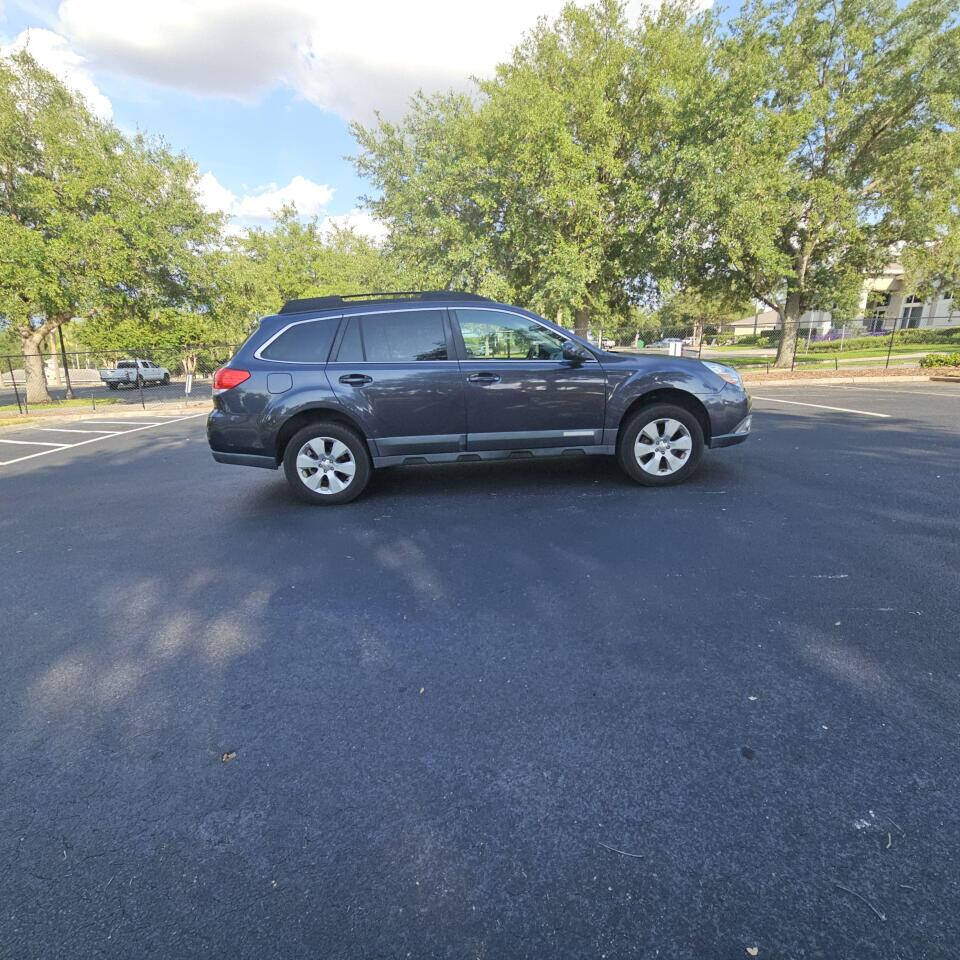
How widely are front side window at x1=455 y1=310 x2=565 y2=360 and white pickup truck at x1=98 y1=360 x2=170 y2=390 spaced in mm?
32448

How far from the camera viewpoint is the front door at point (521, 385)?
5.25 metres

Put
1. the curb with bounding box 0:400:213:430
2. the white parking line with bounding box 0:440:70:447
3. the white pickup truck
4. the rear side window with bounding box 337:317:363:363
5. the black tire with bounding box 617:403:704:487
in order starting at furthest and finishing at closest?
the white pickup truck
the curb with bounding box 0:400:213:430
the white parking line with bounding box 0:440:70:447
the black tire with bounding box 617:403:704:487
the rear side window with bounding box 337:317:363:363

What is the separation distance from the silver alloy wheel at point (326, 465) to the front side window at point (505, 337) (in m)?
1.63

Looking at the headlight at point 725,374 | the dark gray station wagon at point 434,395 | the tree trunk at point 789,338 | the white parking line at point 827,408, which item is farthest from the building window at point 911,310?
the dark gray station wagon at point 434,395

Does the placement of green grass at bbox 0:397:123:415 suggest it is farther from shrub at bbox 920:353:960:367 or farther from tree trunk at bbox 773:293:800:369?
shrub at bbox 920:353:960:367

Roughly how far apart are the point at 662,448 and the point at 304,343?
12.6 ft

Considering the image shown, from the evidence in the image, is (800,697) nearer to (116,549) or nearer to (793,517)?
(793,517)

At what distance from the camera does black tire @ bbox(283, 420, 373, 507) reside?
17.3 ft

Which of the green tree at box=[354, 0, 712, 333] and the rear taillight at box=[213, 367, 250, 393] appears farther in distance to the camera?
the green tree at box=[354, 0, 712, 333]

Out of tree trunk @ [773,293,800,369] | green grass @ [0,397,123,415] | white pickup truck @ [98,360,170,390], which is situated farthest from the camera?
white pickup truck @ [98,360,170,390]

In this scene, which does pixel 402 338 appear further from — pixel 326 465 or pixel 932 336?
pixel 932 336

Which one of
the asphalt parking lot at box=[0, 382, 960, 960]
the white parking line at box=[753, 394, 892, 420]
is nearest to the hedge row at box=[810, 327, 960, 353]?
the white parking line at box=[753, 394, 892, 420]

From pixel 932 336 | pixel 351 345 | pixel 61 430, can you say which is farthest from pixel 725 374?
pixel 932 336

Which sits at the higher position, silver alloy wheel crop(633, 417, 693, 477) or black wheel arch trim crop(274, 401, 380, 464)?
black wheel arch trim crop(274, 401, 380, 464)
